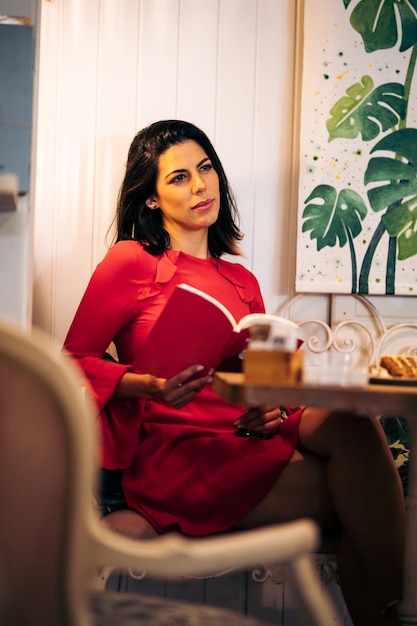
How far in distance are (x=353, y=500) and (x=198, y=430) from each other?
1.42ft

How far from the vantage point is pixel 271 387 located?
47.1 inches

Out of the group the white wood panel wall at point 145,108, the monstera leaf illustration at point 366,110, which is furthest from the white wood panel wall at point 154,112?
the monstera leaf illustration at point 366,110

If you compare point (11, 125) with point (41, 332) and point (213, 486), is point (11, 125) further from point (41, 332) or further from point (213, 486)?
point (41, 332)

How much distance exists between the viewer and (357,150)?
2570 millimetres

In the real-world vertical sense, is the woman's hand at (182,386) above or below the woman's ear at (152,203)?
below

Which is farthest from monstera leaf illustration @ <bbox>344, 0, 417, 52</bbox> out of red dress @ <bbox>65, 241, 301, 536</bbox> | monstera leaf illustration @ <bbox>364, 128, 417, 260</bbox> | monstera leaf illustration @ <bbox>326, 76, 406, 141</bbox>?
red dress @ <bbox>65, 241, 301, 536</bbox>

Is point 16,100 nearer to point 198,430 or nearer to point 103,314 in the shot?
point 103,314

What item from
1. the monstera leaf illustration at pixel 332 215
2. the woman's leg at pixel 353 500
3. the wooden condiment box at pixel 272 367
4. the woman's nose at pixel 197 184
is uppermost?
the woman's nose at pixel 197 184

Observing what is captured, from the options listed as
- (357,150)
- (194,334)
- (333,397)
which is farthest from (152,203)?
(333,397)

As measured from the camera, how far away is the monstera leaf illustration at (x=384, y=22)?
8.46 ft

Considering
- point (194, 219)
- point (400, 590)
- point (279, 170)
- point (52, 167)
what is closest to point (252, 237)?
point (279, 170)

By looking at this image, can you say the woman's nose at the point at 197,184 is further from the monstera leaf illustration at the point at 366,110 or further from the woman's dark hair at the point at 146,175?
the monstera leaf illustration at the point at 366,110

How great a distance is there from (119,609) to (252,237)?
1759 millimetres

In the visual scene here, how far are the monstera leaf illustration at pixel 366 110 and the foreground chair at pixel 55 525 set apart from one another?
188 cm
